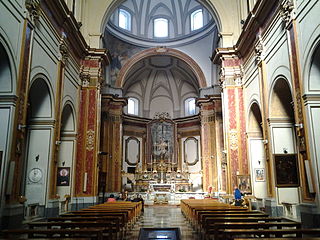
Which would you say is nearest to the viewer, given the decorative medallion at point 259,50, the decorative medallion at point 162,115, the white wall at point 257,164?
the decorative medallion at point 259,50

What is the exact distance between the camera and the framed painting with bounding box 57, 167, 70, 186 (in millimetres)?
13047

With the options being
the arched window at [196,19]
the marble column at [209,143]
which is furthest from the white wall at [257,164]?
the arched window at [196,19]

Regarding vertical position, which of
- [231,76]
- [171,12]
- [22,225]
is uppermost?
[171,12]

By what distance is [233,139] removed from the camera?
1490 cm

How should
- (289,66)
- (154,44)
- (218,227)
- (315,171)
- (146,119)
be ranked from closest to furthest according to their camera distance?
(218,227), (315,171), (289,66), (154,44), (146,119)

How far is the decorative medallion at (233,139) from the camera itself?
48.7ft

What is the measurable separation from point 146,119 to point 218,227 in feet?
76.9

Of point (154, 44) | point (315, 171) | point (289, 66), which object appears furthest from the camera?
point (154, 44)

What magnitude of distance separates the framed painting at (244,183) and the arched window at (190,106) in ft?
50.1

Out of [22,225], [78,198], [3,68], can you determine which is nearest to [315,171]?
[22,225]

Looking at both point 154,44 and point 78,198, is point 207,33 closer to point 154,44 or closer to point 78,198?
point 154,44

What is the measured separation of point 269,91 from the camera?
451 inches

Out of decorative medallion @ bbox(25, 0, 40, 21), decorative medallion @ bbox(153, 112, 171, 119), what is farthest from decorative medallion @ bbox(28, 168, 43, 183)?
decorative medallion @ bbox(153, 112, 171, 119)

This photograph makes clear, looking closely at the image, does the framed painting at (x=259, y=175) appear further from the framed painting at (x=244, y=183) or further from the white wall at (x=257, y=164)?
the framed painting at (x=244, y=183)
